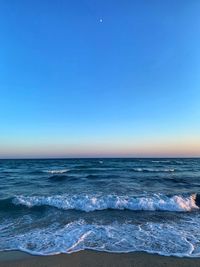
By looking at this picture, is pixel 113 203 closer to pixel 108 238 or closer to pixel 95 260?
pixel 108 238

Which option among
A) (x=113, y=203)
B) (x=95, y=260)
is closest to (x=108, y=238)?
(x=95, y=260)

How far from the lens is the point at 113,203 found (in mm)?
10672

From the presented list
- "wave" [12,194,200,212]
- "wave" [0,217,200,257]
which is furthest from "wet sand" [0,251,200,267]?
"wave" [12,194,200,212]

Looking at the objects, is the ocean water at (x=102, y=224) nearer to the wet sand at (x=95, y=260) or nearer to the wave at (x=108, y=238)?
the wave at (x=108, y=238)

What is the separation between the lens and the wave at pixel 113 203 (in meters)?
10.3

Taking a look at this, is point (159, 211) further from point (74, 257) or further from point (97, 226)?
point (74, 257)

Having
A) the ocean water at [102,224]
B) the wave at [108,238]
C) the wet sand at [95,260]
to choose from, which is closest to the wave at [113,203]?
the ocean water at [102,224]

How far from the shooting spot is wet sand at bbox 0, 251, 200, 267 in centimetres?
498

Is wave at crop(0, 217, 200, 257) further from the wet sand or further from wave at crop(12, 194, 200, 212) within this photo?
wave at crop(12, 194, 200, 212)

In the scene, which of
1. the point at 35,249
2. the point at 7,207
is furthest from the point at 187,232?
the point at 7,207

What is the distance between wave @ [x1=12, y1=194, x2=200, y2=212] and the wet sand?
4606mm

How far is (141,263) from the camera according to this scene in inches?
199

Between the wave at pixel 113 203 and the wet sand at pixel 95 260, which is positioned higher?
the wave at pixel 113 203

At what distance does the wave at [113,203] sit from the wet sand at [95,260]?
4606 mm
